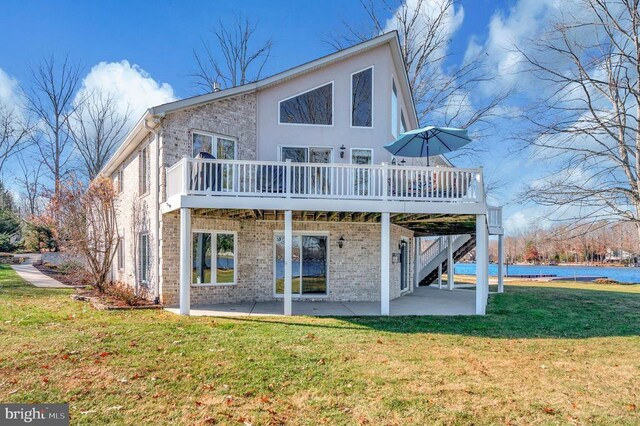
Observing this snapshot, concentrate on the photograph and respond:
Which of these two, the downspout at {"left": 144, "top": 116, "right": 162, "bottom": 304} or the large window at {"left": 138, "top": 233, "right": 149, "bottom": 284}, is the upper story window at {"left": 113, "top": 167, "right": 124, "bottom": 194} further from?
the downspout at {"left": 144, "top": 116, "right": 162, "bottom": 304}

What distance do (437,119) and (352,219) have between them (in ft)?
51.9

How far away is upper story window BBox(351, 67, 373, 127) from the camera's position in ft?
43.9

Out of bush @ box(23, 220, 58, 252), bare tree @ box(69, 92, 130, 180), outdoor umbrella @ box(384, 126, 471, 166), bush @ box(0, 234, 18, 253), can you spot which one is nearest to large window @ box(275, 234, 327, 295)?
outdoor umbrella @ box(384, 126, 471, 166)

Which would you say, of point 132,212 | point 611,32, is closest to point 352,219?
point 132,212

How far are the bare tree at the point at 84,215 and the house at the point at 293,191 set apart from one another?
87cm

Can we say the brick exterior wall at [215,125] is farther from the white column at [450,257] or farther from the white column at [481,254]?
the white column at [450,257]

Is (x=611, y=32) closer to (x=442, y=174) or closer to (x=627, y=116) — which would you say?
(x=627, y=116)

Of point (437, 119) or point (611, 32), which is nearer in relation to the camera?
point (611, 32)

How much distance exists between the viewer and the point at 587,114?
1184 centimetres

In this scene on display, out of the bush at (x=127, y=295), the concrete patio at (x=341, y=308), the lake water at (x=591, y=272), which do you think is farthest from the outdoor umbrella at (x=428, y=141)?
the lake water at (x=591, y=272)

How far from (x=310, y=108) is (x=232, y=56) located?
59.4 feet

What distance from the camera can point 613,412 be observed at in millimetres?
4672

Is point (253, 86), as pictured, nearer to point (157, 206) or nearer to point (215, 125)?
point (215, 125)

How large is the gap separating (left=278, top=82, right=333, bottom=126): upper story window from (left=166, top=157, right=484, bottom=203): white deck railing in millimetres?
2924
